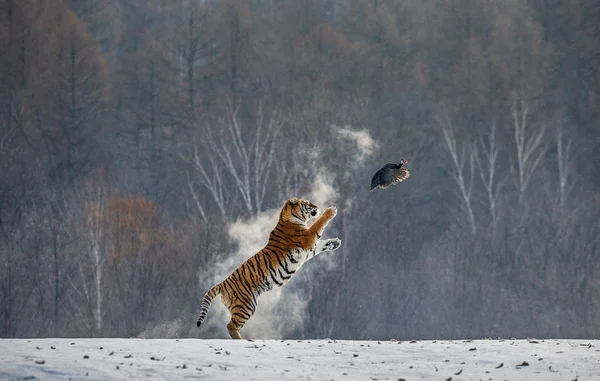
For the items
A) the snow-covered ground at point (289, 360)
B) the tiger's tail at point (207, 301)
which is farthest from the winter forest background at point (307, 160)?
the snow-covered ground at point (289, 360)

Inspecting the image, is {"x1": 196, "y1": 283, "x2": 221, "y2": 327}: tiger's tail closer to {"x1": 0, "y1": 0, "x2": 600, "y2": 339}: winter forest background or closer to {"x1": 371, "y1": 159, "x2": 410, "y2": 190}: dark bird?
{"x1": 371, "y1": 159, "x2": 410, "y2": 190}: dark bird

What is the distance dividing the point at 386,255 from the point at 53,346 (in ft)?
89.4

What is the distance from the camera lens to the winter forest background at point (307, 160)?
125ft

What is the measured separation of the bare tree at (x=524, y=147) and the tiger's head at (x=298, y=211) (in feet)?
90.6

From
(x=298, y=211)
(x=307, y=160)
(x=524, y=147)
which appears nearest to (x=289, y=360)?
(x=298, y=211)

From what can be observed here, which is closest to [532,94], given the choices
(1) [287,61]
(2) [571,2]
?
(2) [571,2]

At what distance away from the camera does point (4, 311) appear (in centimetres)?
3584

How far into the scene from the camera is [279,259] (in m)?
17.3

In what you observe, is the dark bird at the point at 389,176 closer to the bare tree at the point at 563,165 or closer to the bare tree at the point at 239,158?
the bare tree at the point at 239,158

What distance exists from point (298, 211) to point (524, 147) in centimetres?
3046

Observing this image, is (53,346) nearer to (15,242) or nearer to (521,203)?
(15,242)

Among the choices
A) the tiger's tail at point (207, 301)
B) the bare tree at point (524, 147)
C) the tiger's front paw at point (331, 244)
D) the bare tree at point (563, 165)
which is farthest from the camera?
the bare tree at point (524, 147)

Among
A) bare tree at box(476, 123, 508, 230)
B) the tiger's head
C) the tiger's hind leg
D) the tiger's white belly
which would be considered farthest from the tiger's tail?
bare tree at box(476, 123, 508, 230)

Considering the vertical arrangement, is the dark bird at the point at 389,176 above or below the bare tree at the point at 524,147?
below
